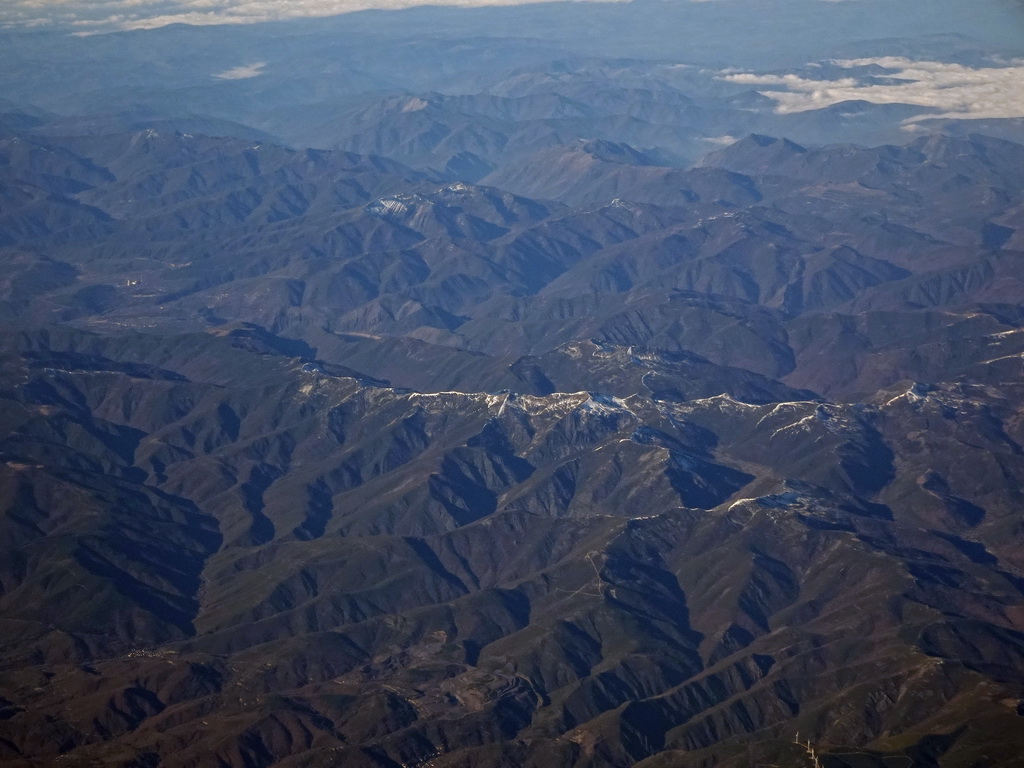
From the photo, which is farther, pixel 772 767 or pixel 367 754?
pixel 367 754

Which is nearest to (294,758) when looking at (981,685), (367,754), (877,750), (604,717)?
(367,754)

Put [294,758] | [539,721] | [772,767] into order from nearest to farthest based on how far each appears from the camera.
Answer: [772,767], [294,758], [539,721]

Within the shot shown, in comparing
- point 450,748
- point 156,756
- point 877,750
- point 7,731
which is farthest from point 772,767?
point 7,731

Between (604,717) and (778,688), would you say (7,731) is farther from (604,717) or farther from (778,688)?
(778,688)

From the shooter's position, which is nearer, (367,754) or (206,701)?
(367,754)

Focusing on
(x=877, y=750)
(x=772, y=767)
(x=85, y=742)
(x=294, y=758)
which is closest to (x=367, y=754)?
(x=294, y=758)

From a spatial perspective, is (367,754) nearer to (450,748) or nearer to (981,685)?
(450,748)

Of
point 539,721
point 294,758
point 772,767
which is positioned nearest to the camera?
point 772,767
